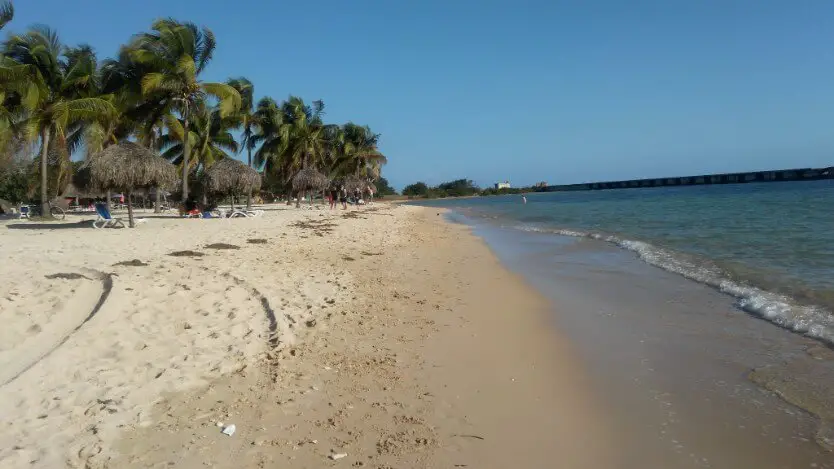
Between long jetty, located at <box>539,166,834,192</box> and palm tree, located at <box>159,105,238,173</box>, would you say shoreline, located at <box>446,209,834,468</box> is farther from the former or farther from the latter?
long jetty, located at <box>539,166,834,192</box>

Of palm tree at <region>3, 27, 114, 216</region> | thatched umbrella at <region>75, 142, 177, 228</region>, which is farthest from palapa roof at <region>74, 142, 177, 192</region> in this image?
palm tree at <region>3, 27, 114, 216</region>

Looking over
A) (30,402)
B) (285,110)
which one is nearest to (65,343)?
(30,402)

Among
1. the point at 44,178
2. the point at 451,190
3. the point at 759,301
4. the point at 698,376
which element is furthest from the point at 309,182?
the point at 451,190

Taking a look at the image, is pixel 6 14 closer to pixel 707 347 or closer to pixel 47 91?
pixel 47 91

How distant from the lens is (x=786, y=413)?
3.73 meters

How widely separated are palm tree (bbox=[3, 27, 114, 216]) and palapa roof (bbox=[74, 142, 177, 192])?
4341 mm

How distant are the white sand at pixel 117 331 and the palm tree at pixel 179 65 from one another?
41.7 ft

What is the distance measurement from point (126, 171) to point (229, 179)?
24.7 feet

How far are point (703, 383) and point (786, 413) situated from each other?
643mm

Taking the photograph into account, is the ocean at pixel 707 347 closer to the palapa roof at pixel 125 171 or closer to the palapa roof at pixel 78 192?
the palapa roof at pixel 125 171

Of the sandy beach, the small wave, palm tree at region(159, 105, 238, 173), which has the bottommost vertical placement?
the small wave

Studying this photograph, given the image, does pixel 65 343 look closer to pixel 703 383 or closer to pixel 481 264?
pixel 703 383

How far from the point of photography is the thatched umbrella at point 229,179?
2234 cm

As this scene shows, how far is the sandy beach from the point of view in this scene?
3.12 meters
